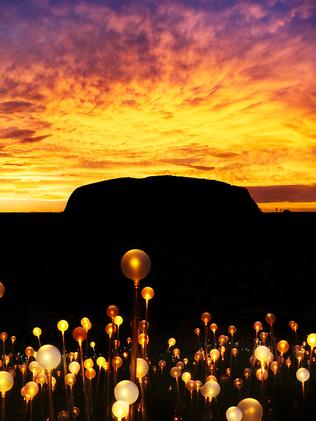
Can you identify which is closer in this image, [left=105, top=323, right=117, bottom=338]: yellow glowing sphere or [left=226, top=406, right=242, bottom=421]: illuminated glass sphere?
[left=226, top=406, right=242, bottom=421]: illuminated glass sphere

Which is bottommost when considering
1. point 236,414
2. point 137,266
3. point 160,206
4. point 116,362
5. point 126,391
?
point 116,362

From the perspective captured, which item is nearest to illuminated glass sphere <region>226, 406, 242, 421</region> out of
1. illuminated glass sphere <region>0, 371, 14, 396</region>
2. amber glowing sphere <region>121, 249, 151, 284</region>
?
amber glowing sphere <region>121, 249, 151, 284</region>

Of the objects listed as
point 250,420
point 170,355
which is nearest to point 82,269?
point 170,355

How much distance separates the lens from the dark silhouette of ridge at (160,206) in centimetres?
6761

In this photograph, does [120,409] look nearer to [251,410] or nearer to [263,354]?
[251,410]

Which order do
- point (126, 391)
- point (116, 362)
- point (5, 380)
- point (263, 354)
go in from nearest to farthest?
point (126, 391)
point (5, 380)
point (263, 354)
point (116, 362)

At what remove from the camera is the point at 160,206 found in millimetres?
71125

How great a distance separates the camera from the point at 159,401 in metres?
7.52

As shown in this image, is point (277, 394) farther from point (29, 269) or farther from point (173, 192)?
point (173, 192)

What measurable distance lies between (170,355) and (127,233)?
53.7 meters

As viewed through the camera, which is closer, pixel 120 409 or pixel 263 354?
pixel 120 409

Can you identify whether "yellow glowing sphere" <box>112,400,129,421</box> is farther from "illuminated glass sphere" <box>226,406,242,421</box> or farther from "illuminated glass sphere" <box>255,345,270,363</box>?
"illuminated glass sphere" <box>255,345,270,363</box>

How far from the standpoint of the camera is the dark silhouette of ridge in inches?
2662

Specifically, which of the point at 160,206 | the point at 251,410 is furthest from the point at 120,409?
the point at 160,206
